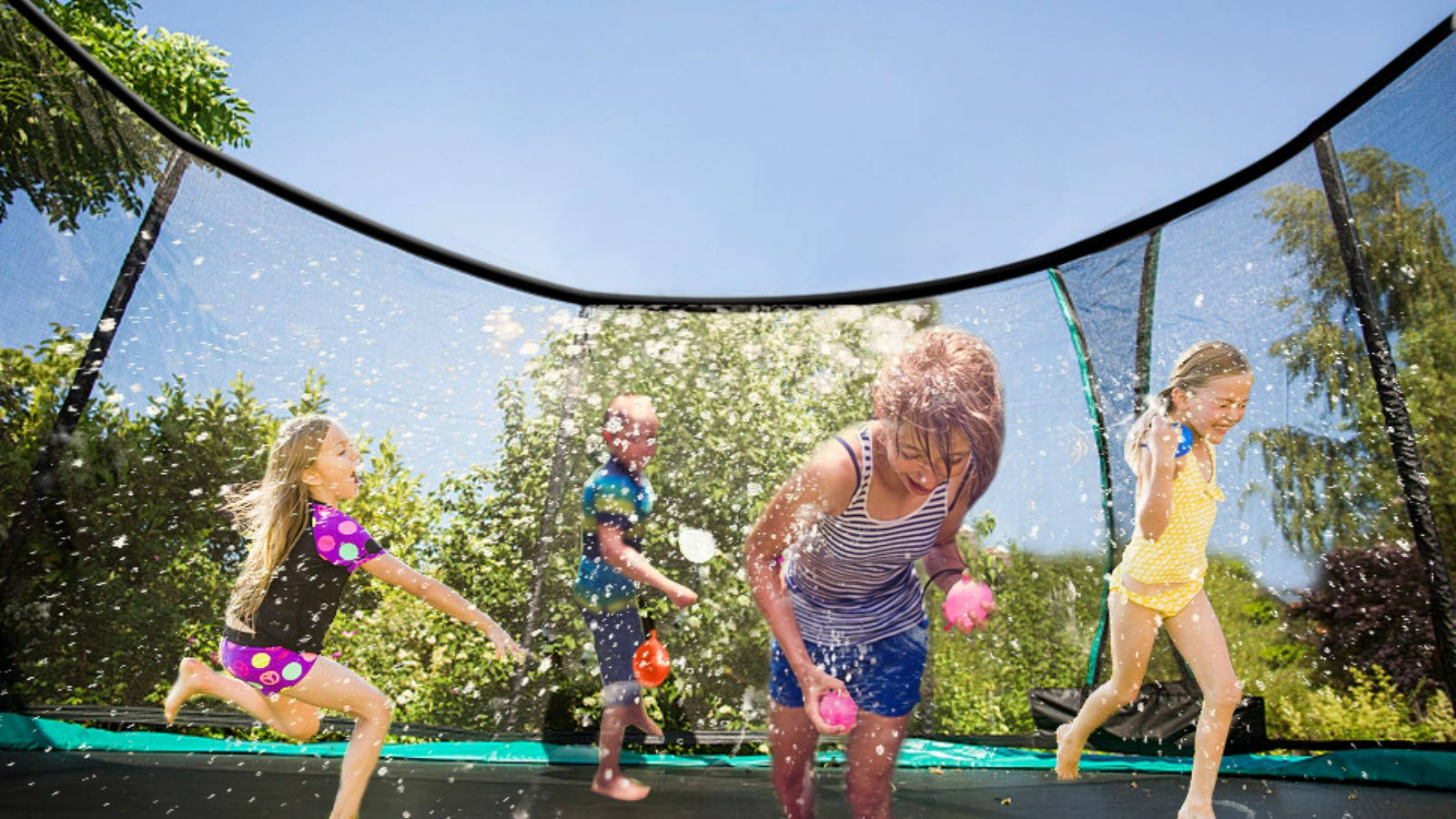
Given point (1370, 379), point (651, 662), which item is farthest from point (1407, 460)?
point (651, 662)

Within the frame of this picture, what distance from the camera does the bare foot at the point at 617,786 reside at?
2.14m

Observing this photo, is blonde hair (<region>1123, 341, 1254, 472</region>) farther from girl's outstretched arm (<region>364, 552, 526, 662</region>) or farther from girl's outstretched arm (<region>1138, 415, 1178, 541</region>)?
girl's outstretched arm (<region>364, 552, 526, 662</region>)

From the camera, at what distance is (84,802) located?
1.87 metres

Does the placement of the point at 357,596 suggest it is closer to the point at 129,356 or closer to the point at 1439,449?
the point at 129,356

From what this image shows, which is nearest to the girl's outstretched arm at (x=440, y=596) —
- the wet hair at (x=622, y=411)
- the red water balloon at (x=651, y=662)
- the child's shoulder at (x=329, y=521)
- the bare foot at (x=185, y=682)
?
the child's shoulder at (x=329, y=521)

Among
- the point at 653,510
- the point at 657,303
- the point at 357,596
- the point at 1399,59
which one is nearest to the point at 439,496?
the point at 357,596

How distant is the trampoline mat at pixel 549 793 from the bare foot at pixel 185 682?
0.17 m

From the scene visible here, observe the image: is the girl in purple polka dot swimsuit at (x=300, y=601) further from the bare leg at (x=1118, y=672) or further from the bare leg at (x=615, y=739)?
the bare leg at (x=1118, y=672)

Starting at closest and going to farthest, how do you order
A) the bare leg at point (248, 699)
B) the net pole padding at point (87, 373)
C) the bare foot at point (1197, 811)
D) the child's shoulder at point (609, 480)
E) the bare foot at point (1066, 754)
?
the bare foot at point (1197, 811) < the bare leg at point (248, 699) < the bare foot at point (1066, 754) < the net pole padding at point (87, 373) < the child's shoulder at point (609, 480)

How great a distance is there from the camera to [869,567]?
1983 millimetres

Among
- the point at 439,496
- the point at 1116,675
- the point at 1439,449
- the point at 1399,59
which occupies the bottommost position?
the point at 1116,675

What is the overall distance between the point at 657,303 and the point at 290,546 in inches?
48.1

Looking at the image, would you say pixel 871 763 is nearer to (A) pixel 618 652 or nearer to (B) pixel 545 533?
(A) pixel 618 652

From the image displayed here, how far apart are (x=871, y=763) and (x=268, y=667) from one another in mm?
1409
